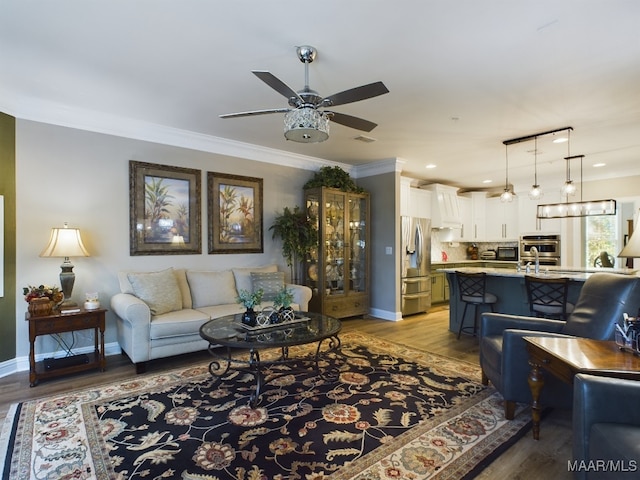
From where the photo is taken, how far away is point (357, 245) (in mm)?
5938

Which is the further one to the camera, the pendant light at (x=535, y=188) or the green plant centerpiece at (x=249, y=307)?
the pendant light at (x=535, y=188)

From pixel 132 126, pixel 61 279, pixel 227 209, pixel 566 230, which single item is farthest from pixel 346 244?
pixel 566 230

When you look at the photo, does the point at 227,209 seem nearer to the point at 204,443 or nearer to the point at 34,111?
the point at 34,111

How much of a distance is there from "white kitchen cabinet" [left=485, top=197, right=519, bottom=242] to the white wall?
259 inches

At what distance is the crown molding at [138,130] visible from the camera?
3.53 m

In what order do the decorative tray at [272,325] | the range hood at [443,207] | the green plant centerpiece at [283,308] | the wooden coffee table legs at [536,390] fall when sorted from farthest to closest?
the range hood at [443,207], the green plant centerpiece at [283,308], the decorative tray at [272,325], the wooden coffee table legs at [536,390]

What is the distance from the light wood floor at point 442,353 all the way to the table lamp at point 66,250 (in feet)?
2.55

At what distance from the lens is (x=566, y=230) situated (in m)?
6.96

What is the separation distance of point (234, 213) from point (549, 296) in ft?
13.5

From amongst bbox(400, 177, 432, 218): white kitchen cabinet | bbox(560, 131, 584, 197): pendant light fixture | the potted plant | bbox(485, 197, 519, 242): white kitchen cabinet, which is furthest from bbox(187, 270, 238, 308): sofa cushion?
bbox(485, 197, 519, 242): white kitchen cabinet

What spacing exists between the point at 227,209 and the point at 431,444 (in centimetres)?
380

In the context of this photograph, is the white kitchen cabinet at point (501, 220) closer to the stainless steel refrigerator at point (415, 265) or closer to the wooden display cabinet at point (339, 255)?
the stainless steel refrigerator at point (415, 265)

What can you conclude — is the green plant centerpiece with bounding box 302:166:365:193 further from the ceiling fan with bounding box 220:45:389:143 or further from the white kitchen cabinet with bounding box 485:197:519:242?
the white kitchen cabinet with bounding box 485:197:519:242

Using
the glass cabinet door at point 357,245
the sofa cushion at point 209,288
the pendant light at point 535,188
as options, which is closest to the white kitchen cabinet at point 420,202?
the glass cabinet door at point 357,245
